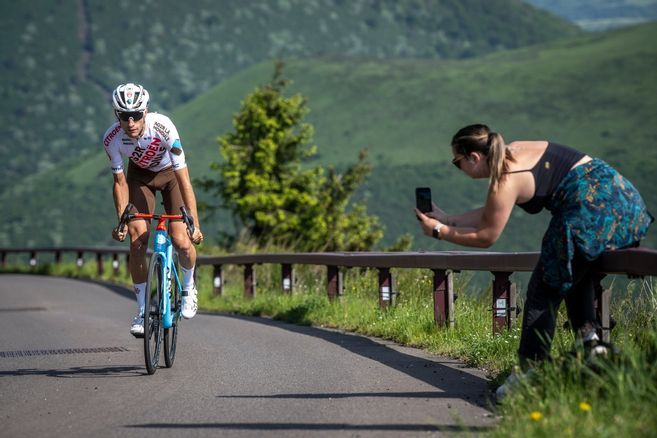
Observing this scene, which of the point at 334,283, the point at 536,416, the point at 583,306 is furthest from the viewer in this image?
the point at 334,283

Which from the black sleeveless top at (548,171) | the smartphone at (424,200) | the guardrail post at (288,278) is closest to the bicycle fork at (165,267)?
the smartphone at (424,200)

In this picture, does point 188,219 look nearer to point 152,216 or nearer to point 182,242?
point 152,216

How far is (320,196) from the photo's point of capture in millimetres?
57469

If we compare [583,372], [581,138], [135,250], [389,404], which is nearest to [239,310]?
[135,250]

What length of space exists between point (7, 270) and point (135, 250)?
113ft

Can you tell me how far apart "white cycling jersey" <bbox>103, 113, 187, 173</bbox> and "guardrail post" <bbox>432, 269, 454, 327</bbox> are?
344 centimetres

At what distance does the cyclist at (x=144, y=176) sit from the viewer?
8680 millimetres

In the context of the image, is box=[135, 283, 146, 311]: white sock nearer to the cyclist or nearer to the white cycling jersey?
the cyclist

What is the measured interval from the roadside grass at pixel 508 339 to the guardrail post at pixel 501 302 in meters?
0.15

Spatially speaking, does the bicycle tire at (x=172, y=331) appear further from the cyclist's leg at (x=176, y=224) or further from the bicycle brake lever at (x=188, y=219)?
→ the bicycle brake lever at (x=188, y=219)

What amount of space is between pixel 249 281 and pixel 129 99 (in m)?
10.6

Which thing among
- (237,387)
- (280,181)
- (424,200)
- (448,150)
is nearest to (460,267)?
(237,387)

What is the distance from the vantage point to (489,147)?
614 centimetres

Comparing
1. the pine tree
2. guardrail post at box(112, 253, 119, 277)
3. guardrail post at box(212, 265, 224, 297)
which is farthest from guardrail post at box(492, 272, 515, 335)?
the pine tree
